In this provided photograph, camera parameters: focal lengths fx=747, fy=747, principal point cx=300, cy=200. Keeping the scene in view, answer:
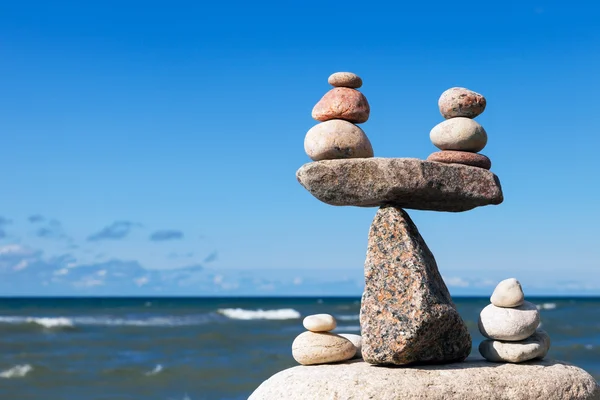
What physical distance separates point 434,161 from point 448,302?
1467 mm

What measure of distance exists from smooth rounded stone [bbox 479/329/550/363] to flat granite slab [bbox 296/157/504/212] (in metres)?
1.60

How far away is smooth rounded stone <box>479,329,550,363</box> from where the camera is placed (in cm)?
793

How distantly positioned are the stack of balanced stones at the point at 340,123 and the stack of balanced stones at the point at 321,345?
1782 mm

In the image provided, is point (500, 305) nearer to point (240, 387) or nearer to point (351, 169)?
point (351, 169)

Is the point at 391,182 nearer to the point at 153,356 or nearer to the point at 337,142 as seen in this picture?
the point at 337,142

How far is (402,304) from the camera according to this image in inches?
289

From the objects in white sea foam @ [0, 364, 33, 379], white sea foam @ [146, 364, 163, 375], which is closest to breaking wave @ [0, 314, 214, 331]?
white sea foam @ [0, 364, 33, 379]

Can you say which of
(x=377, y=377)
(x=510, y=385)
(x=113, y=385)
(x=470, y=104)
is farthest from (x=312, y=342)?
(x=113, y=385)

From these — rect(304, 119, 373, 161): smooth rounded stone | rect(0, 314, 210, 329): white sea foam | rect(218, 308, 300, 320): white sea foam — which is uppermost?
rect(304, 119, 373, 161): smooth rounded stone

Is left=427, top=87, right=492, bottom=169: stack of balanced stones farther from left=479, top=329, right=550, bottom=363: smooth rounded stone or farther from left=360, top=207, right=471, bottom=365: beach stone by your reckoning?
left=479, top=329, right=550, bottom=363: smooth rounded stone

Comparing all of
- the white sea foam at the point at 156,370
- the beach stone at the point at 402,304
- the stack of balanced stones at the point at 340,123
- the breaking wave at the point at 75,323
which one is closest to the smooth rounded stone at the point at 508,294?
the beach stone at the point at 402,304

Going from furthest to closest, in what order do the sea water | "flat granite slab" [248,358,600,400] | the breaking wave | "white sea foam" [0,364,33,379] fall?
the breaking wave, "white sea foam" [0,364,33,379], the sea water, "flat granite slab" [248,358,600,400]

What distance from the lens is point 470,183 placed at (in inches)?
308

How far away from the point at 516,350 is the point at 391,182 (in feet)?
7.55
